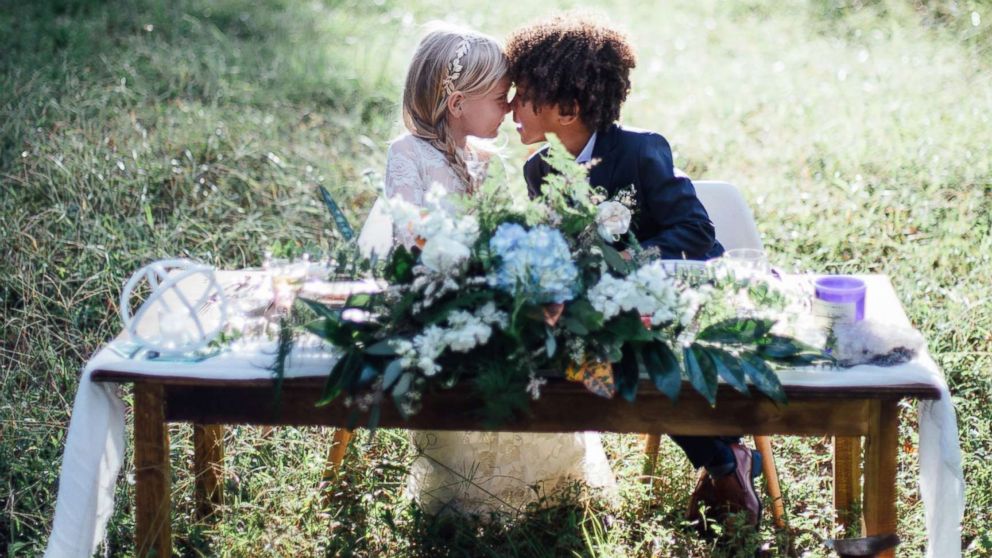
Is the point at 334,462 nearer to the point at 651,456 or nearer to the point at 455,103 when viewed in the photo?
the point at 651,456

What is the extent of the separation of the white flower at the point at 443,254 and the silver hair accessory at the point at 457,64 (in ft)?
3.10

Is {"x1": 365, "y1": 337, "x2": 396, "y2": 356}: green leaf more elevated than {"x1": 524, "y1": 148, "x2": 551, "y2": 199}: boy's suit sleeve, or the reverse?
{"x1": 524, "y1": 148, "x2": 551, "y2": 199}: boy's suit sleeve

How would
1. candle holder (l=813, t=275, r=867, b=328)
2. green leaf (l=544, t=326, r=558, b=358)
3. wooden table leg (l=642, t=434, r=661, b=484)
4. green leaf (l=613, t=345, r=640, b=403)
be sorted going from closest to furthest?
green leaf (l=544, t=326, r=558, b=358) → green leaf (l=613, t=345, r=640, b=403) → candle holder (l=813, t=275, r=867, b=328) → wooden table leg (l=642, t=434, r=661, b=484)

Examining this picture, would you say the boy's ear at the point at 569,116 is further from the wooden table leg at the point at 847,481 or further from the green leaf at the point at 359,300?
the wooden table leg at the point at 847,481

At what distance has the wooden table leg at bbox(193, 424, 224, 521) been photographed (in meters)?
2.89

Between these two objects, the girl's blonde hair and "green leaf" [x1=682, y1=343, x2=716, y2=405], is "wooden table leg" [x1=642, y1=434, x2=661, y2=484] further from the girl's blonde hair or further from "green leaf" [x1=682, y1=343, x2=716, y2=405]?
"green leaf" [x1=682, y1=343, x2=716, y2=405]

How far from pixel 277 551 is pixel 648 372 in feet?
3.99

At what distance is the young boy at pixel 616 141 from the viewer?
108 inches

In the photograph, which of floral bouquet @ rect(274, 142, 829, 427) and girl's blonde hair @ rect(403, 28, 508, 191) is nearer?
floral bouquet @ rect(274, 142, 829, 427)

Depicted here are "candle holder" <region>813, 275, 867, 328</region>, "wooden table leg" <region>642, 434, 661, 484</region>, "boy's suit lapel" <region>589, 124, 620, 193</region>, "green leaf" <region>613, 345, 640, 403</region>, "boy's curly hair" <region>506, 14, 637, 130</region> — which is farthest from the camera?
"wooden table leg" <region>642, 434, 661, 484</region>

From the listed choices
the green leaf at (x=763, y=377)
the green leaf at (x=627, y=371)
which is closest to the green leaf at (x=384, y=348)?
the green leaf at (x=627, y=371)

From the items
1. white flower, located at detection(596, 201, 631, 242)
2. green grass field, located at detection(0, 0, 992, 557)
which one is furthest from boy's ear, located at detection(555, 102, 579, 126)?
green grass field, located at detection(0, 0, 992, 557)

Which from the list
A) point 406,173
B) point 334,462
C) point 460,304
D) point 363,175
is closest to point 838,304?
point 460,304

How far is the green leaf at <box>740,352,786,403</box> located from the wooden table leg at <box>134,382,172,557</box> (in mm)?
1194
